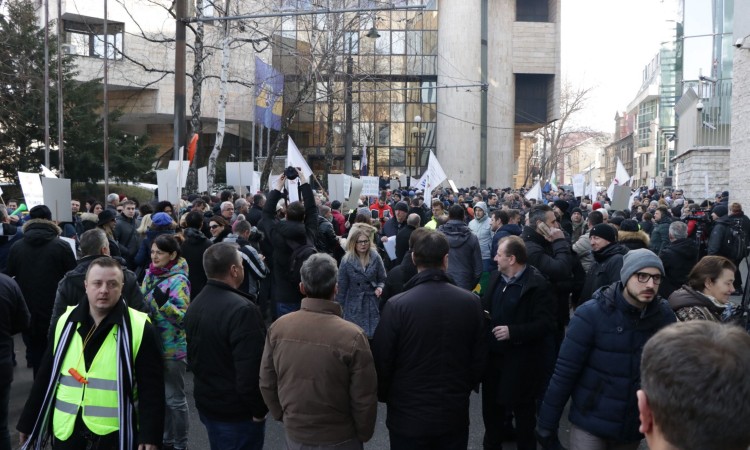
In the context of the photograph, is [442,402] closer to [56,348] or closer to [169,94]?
[56,348]

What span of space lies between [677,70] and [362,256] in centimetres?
6708

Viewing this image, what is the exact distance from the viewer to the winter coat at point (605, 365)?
13.6ft

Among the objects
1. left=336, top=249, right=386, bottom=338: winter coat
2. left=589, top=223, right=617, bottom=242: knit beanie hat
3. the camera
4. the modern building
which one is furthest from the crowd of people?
the modern building

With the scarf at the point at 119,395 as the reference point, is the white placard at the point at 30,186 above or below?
above

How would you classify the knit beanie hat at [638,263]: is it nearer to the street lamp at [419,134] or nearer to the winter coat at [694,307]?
the winter coat at [694,307]

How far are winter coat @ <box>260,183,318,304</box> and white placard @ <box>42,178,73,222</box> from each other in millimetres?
4082

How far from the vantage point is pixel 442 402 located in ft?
14.4

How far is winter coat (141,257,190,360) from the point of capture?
18.7 feet

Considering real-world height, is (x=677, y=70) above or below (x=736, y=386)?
above

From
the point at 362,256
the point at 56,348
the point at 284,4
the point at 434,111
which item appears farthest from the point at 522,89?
the point at 56,348

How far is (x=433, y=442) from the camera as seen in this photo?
4508mm

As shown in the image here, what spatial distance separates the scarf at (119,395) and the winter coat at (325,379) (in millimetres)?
789

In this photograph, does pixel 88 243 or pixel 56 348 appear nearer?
pixel 56 348

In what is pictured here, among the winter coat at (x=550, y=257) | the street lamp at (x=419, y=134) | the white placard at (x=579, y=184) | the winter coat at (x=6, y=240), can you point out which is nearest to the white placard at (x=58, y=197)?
the winter coat at (x=6, y=240)
